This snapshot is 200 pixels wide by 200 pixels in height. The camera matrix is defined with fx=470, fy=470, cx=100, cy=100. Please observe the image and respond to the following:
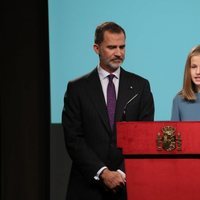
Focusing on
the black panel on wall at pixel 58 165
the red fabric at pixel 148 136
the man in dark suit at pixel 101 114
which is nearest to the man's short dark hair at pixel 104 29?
the man in dark suit at pixel 101 114

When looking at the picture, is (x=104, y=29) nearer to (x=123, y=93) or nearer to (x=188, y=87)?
(x=123, y=93)

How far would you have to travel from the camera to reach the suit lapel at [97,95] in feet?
8.22

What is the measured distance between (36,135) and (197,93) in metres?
1.20

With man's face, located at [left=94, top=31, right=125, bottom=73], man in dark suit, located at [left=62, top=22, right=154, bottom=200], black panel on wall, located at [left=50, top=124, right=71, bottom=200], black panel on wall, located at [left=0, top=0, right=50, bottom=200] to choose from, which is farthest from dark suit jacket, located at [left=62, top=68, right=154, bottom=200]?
black panel on wall, located at [left=0, top=0, right=50, bottom=200]

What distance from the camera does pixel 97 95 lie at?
255 cm

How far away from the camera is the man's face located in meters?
2.61

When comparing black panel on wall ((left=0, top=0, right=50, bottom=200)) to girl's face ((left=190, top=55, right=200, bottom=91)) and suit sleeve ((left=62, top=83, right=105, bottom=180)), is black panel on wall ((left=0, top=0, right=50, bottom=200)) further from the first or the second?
girl's face ((left=190, top=55, right=200, bottom=91))

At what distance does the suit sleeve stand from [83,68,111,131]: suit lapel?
0.23ft

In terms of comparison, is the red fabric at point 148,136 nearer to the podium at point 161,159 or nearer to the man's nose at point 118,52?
the podium at point 161,159

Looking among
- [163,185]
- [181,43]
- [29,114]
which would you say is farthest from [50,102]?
[163,185]

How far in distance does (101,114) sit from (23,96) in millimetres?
804

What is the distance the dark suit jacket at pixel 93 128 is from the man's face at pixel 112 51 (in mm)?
104

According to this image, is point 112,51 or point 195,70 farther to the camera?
point 112,51

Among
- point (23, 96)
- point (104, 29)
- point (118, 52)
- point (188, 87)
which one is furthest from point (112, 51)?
point (23, 96)
